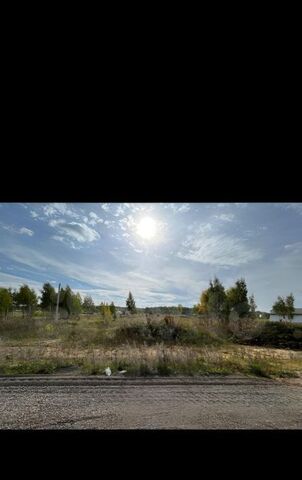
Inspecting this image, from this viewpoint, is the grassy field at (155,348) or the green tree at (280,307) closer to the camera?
the grassy field at (155,348)

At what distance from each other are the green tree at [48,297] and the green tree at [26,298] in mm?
1038

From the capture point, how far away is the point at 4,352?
11.3 metres

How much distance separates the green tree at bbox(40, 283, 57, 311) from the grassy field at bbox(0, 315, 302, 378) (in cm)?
1262

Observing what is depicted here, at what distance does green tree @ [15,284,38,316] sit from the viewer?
30078mm

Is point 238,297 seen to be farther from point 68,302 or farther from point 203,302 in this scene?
point 68,302

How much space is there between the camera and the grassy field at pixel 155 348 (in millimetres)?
8719

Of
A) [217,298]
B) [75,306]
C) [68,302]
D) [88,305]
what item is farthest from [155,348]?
[88,305]

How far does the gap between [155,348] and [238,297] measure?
16.8m

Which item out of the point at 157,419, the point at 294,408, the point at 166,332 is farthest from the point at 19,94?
the point at 166,332

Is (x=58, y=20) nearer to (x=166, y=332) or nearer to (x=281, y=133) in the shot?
(x=281, y=133)

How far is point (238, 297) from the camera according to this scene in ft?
87.7

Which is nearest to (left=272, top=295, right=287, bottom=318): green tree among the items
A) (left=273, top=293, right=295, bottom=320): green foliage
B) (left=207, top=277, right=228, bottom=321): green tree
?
(left=273, top=293, right=295, bottom=320): green foliage

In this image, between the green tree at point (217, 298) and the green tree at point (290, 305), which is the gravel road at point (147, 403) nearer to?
the green tree at point (217, 298)

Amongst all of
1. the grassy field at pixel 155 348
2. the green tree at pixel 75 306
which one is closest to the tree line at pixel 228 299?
the grassy field at pixel 155 348
